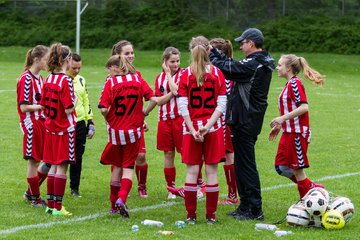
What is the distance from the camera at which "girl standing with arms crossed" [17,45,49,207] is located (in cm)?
909

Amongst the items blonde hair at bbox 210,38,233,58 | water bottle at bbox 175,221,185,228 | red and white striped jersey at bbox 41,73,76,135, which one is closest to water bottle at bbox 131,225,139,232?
water bottle at bbox 175,221,185,228

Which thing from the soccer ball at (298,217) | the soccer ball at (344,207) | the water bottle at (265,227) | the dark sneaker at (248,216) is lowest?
the dark sneaker at (248,216)

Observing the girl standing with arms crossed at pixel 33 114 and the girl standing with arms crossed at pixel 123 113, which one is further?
the girl standing with arms crossed at pixel 33 114

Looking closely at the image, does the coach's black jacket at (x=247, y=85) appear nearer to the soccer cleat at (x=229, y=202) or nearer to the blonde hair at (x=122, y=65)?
the blonde hair at (x=122, y=65)

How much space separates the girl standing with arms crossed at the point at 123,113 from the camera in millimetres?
8570

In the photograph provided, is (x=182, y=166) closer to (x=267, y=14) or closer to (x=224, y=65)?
(x=224, y=65)

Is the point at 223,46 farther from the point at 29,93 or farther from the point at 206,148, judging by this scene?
the point at 29,93

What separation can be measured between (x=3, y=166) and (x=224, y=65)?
4997 millimetres

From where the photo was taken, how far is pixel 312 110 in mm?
20453

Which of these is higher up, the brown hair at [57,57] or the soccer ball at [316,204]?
the brown hair at [57,57]

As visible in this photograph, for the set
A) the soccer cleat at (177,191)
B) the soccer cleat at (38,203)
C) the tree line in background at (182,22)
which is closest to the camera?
the soccer cleat at (38,203)

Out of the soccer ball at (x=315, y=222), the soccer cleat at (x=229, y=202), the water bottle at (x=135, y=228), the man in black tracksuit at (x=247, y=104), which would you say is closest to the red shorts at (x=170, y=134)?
the soccer cleat at (x=229, y=202)

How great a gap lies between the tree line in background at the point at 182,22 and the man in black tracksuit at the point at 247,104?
34289 millimetres

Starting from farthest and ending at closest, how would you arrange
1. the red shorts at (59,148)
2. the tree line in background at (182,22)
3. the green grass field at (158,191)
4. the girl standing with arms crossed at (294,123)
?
the tree line in background at (182,22) < the girl standing with arms crossed at (294,123) < the red shorts at (59,148) < the green grass field at (158,191)
